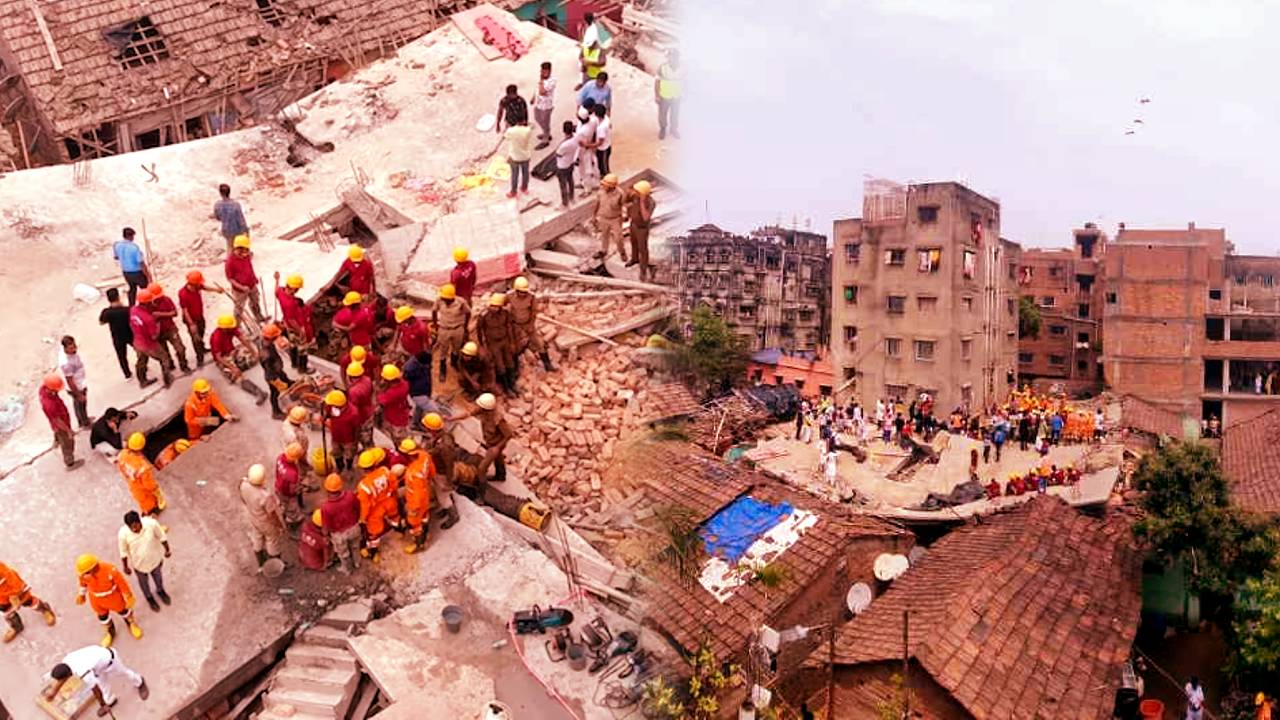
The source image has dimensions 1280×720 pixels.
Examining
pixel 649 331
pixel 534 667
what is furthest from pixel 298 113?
pixel 534 667

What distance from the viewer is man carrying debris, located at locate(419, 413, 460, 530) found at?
38.8 ft

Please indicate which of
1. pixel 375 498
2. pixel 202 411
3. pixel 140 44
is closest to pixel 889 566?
pixel 375 498

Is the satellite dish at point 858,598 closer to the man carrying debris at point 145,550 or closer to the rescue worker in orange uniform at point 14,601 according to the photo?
the man carrying debris at point 145,550

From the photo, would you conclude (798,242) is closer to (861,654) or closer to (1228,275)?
(861,654)

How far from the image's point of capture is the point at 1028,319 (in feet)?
118

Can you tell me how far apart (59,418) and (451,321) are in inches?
168

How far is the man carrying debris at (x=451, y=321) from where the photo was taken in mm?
13422

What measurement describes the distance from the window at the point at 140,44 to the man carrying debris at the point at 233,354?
37.8 feet

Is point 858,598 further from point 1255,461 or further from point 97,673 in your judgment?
point 1255,461

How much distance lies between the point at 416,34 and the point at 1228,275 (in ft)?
78.7

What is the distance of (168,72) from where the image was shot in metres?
22.8

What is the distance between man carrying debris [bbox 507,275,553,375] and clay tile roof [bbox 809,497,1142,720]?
5246mm


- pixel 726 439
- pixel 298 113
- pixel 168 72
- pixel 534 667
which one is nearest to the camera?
pixel 534 667

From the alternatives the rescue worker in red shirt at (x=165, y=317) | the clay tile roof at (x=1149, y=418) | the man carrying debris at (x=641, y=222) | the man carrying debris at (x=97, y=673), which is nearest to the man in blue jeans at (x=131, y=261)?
the rescue worker in red shirt at (x=165, y=317)
